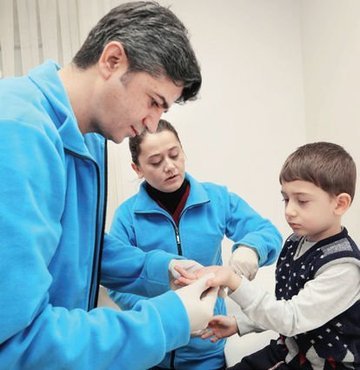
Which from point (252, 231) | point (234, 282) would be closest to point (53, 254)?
point (234, 282)

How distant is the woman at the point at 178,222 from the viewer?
4.71 ft

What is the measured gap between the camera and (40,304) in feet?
2.17

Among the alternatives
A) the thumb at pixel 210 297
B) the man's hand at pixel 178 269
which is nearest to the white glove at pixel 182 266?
the man's hand at pixel 178 269

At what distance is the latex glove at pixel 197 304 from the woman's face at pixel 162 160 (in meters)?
0.58

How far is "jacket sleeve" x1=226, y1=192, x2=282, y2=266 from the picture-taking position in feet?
4.63

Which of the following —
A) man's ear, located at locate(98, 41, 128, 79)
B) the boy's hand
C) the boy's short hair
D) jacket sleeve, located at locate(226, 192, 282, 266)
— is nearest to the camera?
man's ear, located at locate(98, 41, 128, 79)

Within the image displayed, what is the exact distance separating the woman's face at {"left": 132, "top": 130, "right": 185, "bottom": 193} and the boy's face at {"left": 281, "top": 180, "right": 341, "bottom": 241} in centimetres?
44

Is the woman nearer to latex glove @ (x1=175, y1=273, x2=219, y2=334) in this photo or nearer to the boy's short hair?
the boy's short hair

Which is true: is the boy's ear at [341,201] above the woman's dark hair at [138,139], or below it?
below

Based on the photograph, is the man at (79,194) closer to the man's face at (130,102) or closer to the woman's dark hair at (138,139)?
the man's face at (130,102)

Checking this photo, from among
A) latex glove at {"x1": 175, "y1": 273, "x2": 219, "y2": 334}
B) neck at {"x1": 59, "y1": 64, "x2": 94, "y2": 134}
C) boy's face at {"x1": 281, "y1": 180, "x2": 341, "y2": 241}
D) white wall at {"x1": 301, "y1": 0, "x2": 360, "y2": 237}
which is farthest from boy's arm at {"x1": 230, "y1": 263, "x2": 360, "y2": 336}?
white wall at {"x1": 301, "y1": 0, "x2": 360, "y2": 237}

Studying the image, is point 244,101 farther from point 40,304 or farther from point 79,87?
point 40,304

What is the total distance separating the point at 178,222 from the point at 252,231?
267 millimetres

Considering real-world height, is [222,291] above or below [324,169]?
below
